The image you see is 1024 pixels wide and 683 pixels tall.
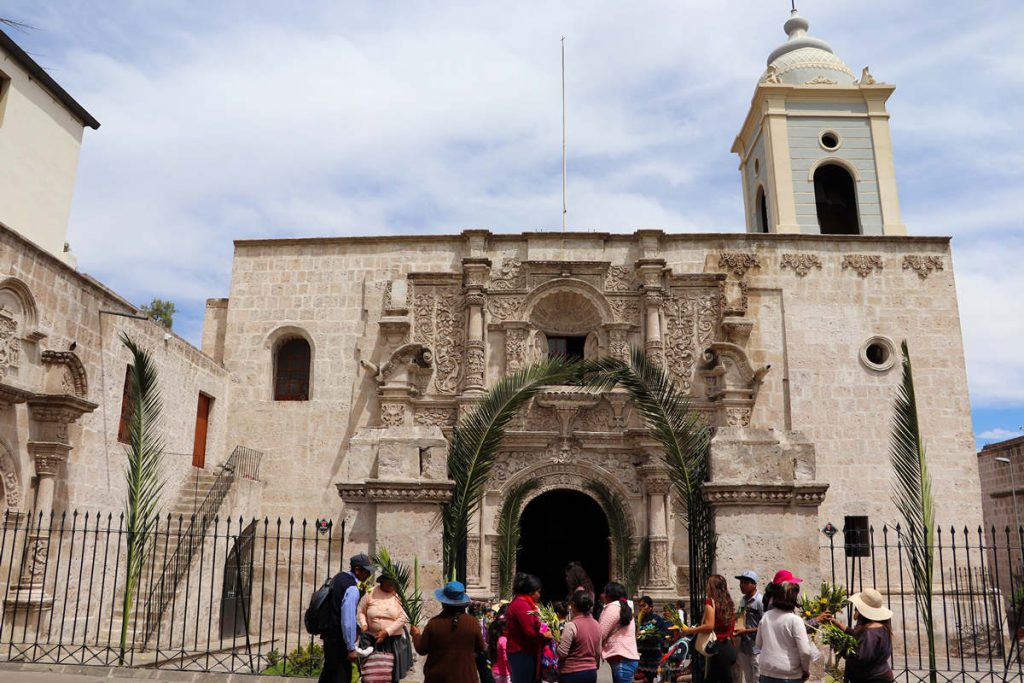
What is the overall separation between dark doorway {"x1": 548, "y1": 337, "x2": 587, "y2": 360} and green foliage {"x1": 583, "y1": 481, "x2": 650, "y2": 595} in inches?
119

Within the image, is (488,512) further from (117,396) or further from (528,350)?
(117,396)

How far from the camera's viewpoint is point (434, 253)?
18406mm

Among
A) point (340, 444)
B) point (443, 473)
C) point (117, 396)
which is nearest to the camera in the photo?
point (443, 473)

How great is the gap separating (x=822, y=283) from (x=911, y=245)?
7.44 feet

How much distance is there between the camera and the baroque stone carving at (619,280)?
706 inches

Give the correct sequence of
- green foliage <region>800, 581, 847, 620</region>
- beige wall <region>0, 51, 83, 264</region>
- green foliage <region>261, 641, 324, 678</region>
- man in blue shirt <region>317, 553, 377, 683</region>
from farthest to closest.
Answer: beige wall <region>0, 51, 83, 264</region>
green foliage <region>261, 641, 324, 678</region>
green foliage <region>800, 581, 847, 620</region>
man in blue shirt <region>317, 553, 377, 683</region>

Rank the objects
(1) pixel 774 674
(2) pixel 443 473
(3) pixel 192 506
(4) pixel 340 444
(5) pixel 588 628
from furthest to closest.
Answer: (4) pixel 340 444 < (3) pixel 192 506 < (2) pixel 443 473 < (5) pixel 588 628 < (1) pixel 774 674

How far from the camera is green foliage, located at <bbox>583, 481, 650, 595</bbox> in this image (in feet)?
49.3

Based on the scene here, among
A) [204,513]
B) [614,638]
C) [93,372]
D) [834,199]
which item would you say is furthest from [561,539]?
[614,638]

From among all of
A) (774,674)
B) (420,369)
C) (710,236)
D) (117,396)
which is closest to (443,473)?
(774,674)

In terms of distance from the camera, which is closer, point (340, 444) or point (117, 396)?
point (117, 396)

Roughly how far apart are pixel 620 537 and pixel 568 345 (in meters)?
4.95

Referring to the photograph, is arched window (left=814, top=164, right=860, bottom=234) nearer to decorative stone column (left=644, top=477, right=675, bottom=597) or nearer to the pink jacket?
decorative stone column (left=644, top=477, right=675, bottom=597)

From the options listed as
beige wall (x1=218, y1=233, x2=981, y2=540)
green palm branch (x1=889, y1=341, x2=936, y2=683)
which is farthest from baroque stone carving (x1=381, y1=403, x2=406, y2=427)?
green palm branch (x1=889, y1=341, x2=936, y2=683)
